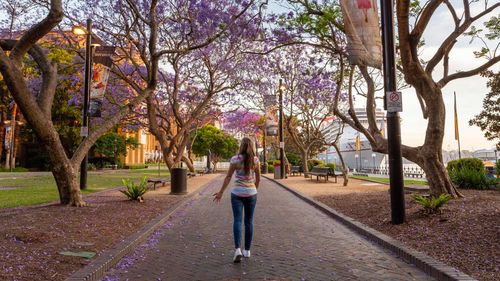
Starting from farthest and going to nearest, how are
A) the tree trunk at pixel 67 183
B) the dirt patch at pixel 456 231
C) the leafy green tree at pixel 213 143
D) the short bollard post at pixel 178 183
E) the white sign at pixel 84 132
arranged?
the leafy green tree at pixel 213 143 < the short bollard post at pixel 178 183 < the white sign at pixel 84 132 < the tree trunk at pixel 67 183 < the dirt patch at pixel 456 231

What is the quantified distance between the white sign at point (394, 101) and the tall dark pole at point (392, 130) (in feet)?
0.28

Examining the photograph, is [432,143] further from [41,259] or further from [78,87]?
[78,87]

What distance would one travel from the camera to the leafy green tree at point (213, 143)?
166 feet

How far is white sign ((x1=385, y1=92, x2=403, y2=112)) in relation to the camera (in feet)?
25.9

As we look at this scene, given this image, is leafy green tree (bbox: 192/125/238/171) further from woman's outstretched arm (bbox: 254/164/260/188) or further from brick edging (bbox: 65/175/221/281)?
woman's outstretched arm (bbox: 254/164/260/188)

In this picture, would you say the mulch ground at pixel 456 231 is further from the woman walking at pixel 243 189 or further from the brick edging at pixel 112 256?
the brick edging at pixel 112 256

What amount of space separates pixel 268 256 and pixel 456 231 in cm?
336

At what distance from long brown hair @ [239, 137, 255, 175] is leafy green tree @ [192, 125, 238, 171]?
145 feet

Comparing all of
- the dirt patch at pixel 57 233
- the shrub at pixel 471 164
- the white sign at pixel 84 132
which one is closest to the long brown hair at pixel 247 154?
the dirt patch at pixel 57 233

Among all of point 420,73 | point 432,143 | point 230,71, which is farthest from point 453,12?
point 230,71

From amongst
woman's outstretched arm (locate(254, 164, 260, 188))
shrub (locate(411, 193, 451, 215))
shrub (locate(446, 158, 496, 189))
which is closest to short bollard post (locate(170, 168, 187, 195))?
shrub (locate(411, 193, 451, 215))

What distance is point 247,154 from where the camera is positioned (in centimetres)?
577

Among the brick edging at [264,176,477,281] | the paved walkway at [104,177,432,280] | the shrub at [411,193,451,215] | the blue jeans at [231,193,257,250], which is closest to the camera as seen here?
the brick edging at [264,176,477,281]

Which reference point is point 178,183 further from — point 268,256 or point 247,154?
point 247,154
